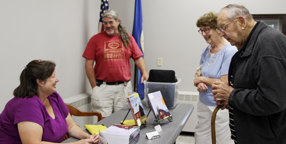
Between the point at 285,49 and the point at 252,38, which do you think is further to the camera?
the point at 252,38

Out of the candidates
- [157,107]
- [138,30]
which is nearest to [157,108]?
[157,107]

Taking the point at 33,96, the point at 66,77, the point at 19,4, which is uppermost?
the point at 19,4

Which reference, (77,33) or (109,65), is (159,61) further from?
(77,33)

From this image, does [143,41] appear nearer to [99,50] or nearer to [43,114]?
[99,50]

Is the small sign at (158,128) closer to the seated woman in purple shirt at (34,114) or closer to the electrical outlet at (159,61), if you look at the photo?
the seated woman in purple shirt at (34,114)

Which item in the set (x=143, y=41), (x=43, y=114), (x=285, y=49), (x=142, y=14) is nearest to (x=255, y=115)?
(x=285, y=49)

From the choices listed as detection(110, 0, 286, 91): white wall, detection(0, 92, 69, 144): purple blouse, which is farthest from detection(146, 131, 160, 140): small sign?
detection(110, 0, 286, 91): white wall

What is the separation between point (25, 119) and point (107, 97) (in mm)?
1553

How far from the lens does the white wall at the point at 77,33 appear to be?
85.1 inches

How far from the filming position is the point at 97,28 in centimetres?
362

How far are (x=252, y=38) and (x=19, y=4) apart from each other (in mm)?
2011

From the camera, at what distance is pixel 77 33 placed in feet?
10.3

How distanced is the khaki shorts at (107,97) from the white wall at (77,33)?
41 centimetres

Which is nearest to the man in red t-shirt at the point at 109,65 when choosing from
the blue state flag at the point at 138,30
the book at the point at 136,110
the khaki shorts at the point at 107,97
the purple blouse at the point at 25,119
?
the khaki shorts at the point at 107,97
